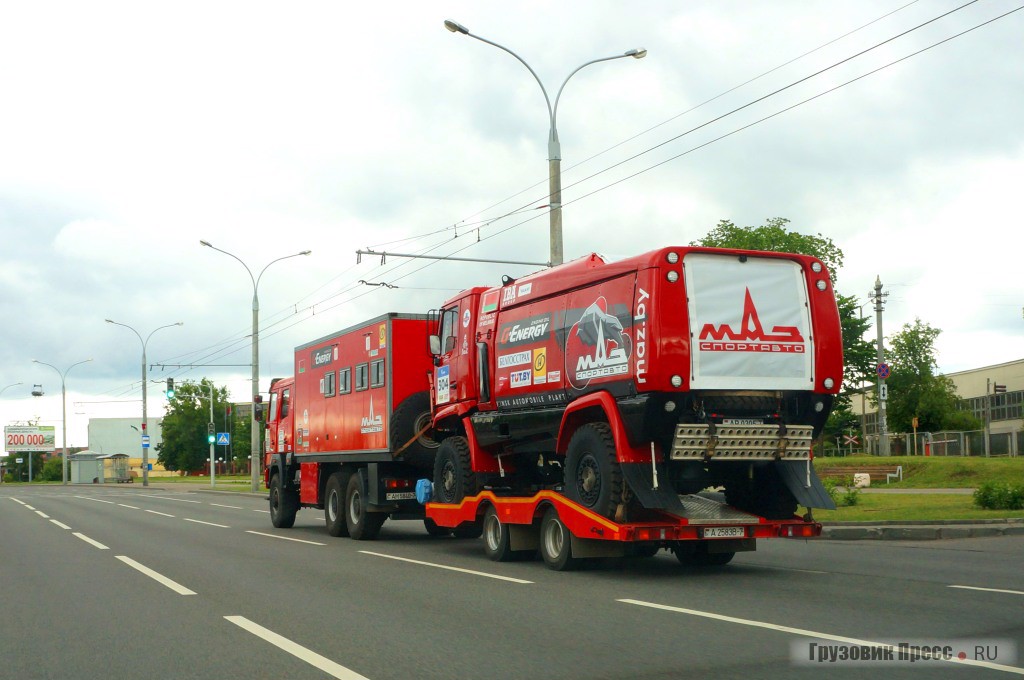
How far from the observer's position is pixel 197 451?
122 metres

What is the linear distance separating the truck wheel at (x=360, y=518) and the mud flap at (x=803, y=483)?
830 cm

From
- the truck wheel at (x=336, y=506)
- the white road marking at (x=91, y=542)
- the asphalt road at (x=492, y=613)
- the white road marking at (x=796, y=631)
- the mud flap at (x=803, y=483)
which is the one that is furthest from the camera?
the truck wheel at (x=336, y=506)

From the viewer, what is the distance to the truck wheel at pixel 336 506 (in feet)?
65.5

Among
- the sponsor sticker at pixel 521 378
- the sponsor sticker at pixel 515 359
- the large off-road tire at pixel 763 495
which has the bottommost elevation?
the large off-road tire at pixel 763 495

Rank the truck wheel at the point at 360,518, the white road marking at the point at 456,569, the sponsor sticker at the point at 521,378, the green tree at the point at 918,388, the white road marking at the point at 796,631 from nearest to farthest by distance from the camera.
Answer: the white road marking at the point at 796,631
the white road marking at the point at 456,569
the sponsor sticker at the point at 521,378
the truck wheel at the point at 360,518
the green tree at the point at 918,388

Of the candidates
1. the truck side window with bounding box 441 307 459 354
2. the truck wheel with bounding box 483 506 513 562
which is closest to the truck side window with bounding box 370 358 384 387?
the truck side window with bounding box 441 307 459 354

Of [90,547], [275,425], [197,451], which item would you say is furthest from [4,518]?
[197,451]

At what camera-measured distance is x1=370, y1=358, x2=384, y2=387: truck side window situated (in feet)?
60.3

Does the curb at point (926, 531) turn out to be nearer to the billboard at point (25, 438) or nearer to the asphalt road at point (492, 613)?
the asphalt road at point (492, 613)

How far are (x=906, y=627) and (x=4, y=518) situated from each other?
26222 millimetres

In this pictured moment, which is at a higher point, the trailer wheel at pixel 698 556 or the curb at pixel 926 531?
the trailer wheel at pixel 698 556

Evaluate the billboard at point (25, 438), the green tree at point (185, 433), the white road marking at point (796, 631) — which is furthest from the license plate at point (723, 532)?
the billboard at point (25, 438)

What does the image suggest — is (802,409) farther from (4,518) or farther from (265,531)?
(4,518)

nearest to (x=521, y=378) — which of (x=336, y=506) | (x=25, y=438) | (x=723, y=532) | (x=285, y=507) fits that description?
(x=723, y=532)
